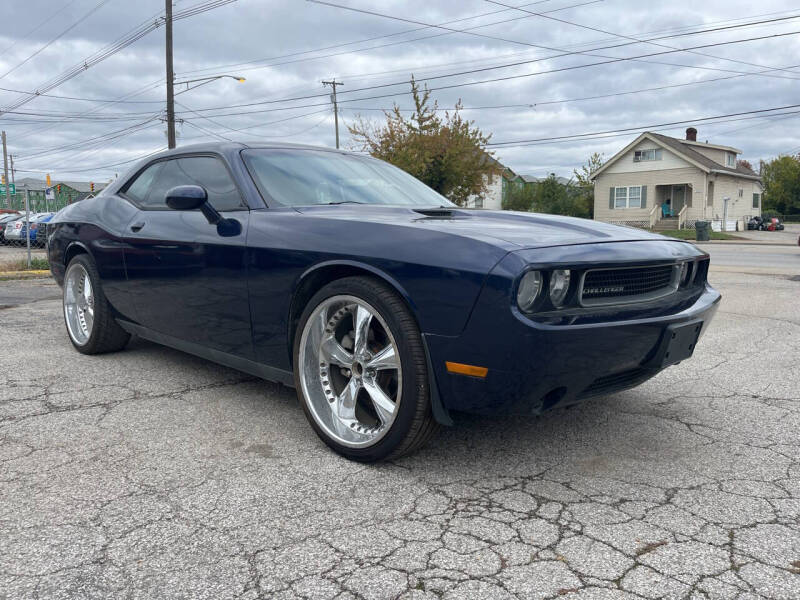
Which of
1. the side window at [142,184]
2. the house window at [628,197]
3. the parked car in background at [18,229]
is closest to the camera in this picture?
the side window at [142,184]

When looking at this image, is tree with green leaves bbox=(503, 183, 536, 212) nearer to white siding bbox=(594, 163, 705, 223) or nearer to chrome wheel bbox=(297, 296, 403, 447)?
white siding bbox=(594, 163, 705, 223)

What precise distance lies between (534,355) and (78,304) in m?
3.90

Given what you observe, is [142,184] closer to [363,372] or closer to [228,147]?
[228,147]

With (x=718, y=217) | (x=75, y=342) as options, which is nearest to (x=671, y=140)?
(x=718, y=217)

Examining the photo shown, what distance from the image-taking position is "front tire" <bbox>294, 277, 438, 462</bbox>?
8.58 ft

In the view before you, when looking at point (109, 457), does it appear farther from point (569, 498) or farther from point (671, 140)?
point (671, 140)

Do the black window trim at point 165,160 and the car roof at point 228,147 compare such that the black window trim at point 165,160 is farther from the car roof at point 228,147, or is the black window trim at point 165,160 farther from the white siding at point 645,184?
the white siding at point 645,184

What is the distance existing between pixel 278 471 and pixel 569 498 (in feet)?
3.83

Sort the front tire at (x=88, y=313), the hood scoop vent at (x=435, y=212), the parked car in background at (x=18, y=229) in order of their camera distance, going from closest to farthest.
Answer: the hood scoop vent at (x=435, y=212) < the front tire at (x=88, y=313) < the parked car in background at (x=18, y=229)

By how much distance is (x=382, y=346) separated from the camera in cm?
288

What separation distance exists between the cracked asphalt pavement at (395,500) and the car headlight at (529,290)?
29.0 inches

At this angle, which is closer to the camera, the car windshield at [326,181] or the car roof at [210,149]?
the car windshield at [326,181]

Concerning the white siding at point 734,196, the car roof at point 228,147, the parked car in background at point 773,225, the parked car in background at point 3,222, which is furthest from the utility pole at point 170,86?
the parked car in background at point 773,225

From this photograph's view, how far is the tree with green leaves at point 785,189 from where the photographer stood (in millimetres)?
65625
